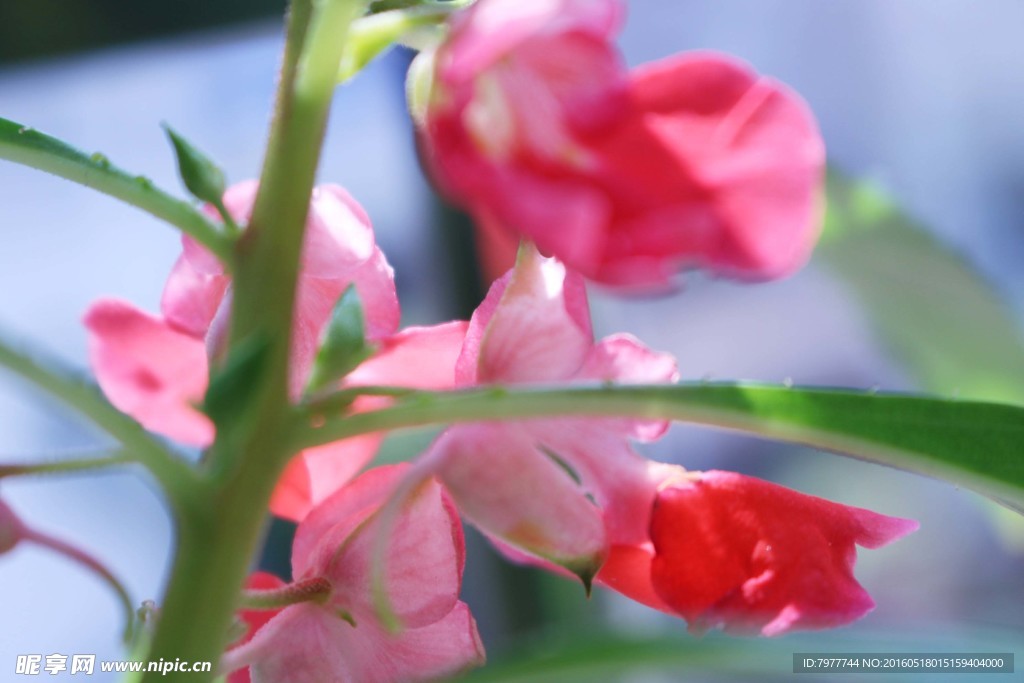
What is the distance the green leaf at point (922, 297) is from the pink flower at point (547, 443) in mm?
464

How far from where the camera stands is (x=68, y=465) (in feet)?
0.83

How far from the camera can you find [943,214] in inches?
76.2

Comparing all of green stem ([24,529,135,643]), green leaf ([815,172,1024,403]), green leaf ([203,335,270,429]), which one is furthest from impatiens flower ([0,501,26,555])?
green leaf ([815,172,1024,403])

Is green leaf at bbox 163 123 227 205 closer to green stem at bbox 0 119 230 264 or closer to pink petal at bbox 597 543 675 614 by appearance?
green stem at bbox 0 119 230 264

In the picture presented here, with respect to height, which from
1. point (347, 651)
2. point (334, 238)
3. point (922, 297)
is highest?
point (922, 297)

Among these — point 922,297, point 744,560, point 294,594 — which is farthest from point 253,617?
point 922,297

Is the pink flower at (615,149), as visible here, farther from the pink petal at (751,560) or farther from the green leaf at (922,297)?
the green leaf at (922,297)

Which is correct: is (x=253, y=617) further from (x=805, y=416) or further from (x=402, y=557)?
(x=805, y=416)

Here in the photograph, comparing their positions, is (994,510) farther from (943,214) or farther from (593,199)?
(943,214)

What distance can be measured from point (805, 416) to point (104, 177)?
17 cm

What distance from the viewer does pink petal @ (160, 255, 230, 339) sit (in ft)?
1.02

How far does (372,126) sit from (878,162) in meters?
1.00

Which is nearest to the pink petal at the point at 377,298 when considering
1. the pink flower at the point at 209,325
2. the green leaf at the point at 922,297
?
the pink flower at the point at 209,325

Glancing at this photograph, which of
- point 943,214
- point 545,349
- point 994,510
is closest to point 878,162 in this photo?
point 943,214
